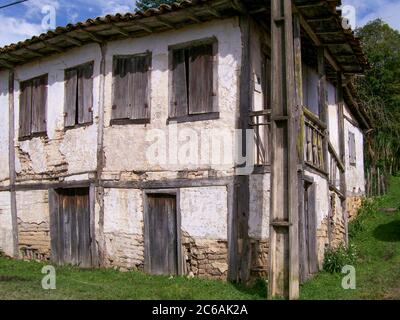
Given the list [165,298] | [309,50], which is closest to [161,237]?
[165,298]

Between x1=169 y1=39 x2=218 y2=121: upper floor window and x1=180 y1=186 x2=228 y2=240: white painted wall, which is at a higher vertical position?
x1=169 y1=39 x2=218 y2=121: upper floor window

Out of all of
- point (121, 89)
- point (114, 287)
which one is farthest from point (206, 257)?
point (121, 89)

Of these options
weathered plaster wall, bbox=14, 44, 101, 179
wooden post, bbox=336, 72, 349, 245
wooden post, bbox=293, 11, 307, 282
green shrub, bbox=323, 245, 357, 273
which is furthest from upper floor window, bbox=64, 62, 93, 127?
wooden post, bbox=336, 72, 349, 245

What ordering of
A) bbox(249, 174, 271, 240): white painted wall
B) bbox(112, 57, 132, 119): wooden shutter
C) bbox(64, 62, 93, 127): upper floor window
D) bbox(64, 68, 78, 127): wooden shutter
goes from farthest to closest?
bbox(64, 68, 78, 127): wooden shutter < bbox(64, 62, 93, 127): upper floor window < bbox(112, 57, 132, 119): wooden shutter < bbox(249, 174, 271, 240): white painted wall

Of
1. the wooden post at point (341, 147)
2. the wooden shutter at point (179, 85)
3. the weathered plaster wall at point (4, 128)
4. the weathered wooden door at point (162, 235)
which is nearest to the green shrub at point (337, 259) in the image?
the wooden post at point (341, 147)

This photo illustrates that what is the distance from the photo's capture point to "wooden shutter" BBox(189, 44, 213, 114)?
29.3ft

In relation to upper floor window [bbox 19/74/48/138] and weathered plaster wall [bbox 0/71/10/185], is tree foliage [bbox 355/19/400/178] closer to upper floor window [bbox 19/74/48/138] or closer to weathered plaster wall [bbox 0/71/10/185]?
upper floor window [bbox 19/74/48/138]

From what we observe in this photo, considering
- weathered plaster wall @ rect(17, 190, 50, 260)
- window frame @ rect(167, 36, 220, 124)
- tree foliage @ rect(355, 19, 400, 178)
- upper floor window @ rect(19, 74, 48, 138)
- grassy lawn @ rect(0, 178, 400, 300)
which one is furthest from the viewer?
tree foliage @ rect(355, 19, 400, 178)

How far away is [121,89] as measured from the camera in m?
9.98

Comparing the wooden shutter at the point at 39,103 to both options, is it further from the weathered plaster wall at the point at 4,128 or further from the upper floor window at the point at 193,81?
the upper floor window at the point at 193,81

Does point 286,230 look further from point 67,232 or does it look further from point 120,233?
point 67,232

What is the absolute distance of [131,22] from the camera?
9.12 m

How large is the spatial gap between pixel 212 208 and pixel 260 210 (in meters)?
0.86

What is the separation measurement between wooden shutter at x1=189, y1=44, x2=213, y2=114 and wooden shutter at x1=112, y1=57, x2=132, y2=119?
146 centimetres
